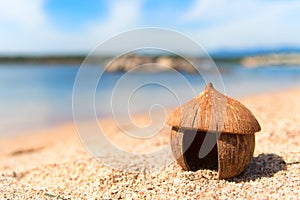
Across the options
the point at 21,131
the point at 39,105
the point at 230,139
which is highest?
the point at 39,105

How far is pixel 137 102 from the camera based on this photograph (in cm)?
1691

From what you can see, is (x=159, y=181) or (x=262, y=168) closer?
(x=159, y=181)

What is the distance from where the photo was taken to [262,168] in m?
5.07

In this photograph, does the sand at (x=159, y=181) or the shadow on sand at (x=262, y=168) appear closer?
the sand at (x=159, y=181)

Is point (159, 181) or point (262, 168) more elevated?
point (262, 168)

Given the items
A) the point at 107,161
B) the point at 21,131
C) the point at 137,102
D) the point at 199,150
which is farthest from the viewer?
the point at 137,102

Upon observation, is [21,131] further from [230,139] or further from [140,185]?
[230,139]

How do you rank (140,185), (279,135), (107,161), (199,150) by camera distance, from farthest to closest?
(279,135), (107,161), (199,150), (140,185)

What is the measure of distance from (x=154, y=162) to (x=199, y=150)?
2.68 ft

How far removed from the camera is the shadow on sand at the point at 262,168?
15.8 feet

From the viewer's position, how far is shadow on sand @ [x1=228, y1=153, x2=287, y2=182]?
15.8 feet

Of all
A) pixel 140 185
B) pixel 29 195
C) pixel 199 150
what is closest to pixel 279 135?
pixel 199 150

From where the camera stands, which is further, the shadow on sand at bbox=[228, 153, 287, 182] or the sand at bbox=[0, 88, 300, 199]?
the shadow on sand at bbox=[228, 153, 287, 182]

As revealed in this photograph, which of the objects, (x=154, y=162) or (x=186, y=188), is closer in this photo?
(x=186, y=188)
